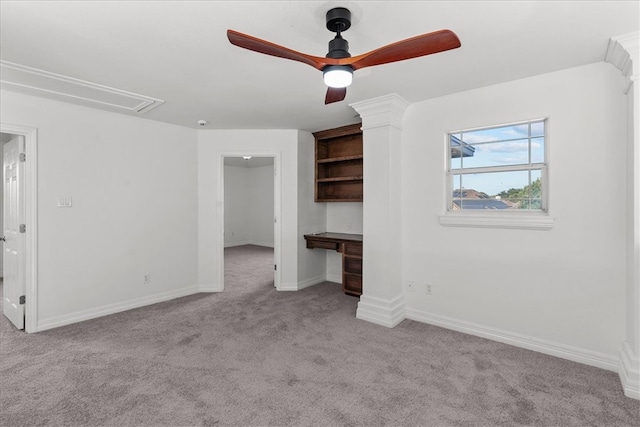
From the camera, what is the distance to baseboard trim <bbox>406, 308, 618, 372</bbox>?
2467 mm

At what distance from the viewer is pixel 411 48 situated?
160 centimetres

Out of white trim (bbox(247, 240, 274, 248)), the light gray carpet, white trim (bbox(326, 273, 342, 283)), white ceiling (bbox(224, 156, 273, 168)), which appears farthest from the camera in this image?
white trim (bbox(247, 240, 274, 248))

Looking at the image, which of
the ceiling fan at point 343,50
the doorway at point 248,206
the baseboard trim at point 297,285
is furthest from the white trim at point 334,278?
the ceiling fan at point 343,50

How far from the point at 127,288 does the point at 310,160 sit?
292 centimetres

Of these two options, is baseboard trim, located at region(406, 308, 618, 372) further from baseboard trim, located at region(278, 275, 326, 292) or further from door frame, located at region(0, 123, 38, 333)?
door frame, located at region(0, 123, 38, 333)

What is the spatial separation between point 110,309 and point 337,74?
11.9 ft

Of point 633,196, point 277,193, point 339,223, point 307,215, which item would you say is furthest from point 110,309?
point 633,196

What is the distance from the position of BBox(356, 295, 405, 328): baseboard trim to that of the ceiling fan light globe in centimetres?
232

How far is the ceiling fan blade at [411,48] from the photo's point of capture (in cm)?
146

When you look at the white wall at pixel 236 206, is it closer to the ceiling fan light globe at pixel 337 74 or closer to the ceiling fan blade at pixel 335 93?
the ceiling fan blade at pixel 335 93

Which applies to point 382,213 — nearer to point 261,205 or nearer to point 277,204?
point 277,204

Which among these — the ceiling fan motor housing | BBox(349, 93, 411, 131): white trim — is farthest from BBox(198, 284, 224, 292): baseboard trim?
the ceiling fan motor housing

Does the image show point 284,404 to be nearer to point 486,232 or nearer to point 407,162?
point 486,232

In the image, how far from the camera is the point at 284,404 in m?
2.03
